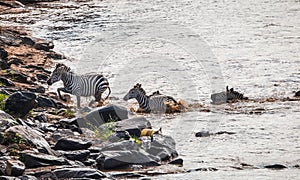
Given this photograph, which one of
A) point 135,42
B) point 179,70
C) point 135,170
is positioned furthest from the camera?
point 135,42

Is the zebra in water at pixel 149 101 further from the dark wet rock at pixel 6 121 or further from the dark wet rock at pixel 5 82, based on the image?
the dark wet rock at pixel 6 121

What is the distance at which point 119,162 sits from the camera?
13.5 meters

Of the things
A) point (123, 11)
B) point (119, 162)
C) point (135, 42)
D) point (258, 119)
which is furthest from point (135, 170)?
point (123, 11)

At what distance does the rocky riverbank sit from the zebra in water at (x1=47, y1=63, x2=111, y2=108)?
1.65 feet

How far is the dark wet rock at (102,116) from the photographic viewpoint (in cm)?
1655

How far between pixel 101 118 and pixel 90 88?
3.57 m

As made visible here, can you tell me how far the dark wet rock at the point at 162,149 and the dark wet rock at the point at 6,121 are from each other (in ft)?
8.93

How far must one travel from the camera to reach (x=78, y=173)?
12.0 meters

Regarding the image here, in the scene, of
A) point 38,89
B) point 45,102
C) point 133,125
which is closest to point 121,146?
point 133,125

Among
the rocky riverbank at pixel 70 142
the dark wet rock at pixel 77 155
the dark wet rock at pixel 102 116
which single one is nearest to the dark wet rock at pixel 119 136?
the rocky riverbank at pixel 70 142

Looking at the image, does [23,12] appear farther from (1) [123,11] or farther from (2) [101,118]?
(2) [101,118]

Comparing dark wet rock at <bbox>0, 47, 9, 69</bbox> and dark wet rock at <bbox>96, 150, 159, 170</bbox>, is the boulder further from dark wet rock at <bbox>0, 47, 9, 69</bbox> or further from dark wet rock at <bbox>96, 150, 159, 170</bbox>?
dark wet rock at <bbox>0, 47, 9, 69</bbox>

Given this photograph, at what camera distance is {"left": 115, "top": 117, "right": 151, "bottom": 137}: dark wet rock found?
1569 centimetres

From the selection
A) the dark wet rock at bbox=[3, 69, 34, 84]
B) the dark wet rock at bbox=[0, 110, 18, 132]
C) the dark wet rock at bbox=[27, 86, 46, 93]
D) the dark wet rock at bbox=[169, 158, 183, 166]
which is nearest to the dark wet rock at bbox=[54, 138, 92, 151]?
the dark wet rock at bbox=[0, 110, 18, 132]
